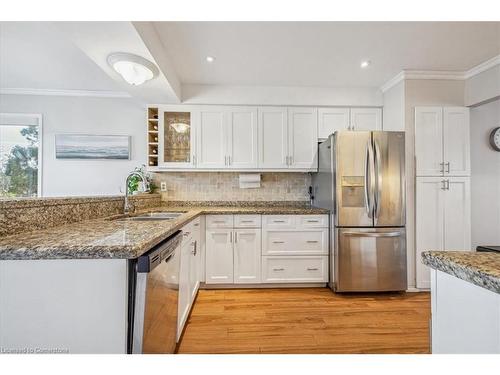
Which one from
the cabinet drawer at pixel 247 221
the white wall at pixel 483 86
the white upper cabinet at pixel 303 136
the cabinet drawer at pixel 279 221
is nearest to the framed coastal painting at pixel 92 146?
the cabinet drawer at pixel 247 221

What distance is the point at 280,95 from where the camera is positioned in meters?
3.15

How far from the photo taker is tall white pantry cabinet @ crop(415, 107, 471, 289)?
107 inches

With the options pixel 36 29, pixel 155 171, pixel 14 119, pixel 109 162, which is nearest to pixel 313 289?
pixel 155 171

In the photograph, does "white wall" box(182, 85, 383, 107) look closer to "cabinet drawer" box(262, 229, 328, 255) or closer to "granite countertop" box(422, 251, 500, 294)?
"cabinet drawer" box(262, 229, 328, 255)

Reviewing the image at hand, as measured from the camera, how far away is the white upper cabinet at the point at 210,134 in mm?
3129

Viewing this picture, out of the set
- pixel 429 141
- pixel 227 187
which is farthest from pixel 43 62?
pixel 429 141

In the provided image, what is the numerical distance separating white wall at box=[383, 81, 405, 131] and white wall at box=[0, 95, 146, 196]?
3.18 metres

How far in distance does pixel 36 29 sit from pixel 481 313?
3.08 metres

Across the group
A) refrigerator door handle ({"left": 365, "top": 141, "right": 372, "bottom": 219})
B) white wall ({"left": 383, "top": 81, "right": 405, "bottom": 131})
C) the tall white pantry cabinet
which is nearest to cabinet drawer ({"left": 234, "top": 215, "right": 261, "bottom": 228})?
refrigerator door handle ({"left": 365, "top": 141, "right": 372, "bottom": 219})

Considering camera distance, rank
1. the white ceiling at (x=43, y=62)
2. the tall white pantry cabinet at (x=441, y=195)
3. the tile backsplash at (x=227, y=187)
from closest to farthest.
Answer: the white ceiling at (x=43, y=62) < the tall white pantry cabinet at (x=441, y=195) < the tile backsplash at (x=227, y=187)

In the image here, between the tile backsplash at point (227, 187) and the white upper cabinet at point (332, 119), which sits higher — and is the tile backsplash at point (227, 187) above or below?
below

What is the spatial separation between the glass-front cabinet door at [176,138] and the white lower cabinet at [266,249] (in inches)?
35.0

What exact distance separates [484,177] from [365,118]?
4.96ft

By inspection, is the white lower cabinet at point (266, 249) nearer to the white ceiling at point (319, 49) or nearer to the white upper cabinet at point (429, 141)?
the white upper cabinet at point (429, 141)
